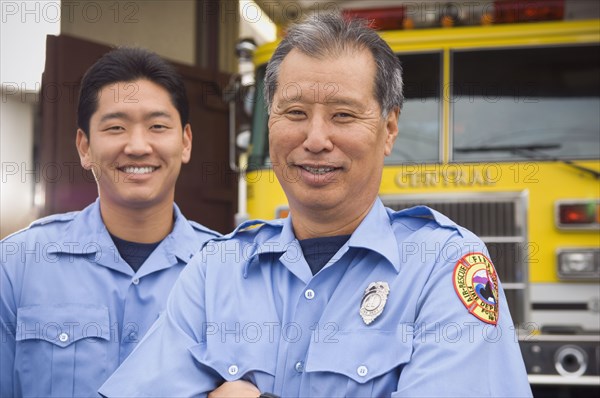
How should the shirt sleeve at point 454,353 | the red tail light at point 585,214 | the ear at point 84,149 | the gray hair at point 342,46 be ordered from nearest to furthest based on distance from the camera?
the shirt sleeve at point 454,353 → the gray hair at point 342,46 → the ear at point 84,149 → the red tail light at point 585,214

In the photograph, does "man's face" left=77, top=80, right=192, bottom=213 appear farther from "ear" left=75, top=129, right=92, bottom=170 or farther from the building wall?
the building wall

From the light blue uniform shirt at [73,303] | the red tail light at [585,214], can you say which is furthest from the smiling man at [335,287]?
the red tail light at [585,214]

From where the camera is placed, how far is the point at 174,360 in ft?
5.92

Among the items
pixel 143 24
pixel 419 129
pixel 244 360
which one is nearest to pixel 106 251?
pixel 244 360

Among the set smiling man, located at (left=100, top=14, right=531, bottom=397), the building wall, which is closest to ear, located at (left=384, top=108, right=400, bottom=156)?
smiling man, located at (left=100, top=14, right=531, bottom=397)

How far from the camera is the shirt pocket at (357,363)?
1.65 meters

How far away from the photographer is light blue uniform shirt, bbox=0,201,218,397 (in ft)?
7.39

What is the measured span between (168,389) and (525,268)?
2799 millimetres

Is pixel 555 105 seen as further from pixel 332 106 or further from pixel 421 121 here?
pixel 332 106

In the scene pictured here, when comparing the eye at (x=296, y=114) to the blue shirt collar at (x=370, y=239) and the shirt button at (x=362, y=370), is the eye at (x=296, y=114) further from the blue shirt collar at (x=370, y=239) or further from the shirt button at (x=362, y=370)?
the shirt button at (x=362, y=370)

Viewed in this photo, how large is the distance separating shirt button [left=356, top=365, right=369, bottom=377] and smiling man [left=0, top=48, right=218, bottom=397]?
0.84 meters

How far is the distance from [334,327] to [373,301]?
0.10 metres

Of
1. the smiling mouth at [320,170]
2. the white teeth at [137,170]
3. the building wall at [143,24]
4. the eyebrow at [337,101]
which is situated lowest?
the smiling mouth at [320,170]

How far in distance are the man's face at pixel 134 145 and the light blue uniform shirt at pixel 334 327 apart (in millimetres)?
501
